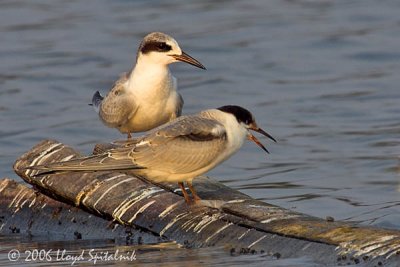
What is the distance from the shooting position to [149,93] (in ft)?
30.8

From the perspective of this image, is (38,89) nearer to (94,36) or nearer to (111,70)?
(111,70)

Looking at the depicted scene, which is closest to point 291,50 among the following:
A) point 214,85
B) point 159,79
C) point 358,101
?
point 214,85

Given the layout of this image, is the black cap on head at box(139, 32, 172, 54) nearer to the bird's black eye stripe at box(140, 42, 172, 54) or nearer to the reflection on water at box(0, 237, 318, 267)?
the bird's black eye stripe at box(140, 42, 172, 54)

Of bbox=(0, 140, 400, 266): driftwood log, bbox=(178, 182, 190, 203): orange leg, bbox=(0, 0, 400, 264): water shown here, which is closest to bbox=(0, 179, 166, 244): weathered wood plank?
bbox=(0, 140, 400, 266): driftwood log

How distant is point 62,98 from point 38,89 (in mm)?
496

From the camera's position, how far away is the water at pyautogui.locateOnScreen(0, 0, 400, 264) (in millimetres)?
10195

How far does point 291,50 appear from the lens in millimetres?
15727

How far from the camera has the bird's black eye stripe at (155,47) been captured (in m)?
9.52

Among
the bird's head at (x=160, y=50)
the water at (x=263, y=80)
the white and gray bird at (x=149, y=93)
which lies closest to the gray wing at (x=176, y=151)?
the water at (x=263, y=80)

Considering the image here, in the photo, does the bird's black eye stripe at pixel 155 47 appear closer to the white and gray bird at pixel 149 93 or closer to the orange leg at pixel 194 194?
the white and gray bird at pixel 149 93

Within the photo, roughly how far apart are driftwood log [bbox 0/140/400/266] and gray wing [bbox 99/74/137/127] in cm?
115

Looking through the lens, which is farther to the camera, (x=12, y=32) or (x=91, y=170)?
(x=12, y=32)

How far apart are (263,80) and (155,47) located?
16.1 feet

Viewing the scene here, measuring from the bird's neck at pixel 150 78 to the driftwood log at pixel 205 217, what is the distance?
1.28 meters
